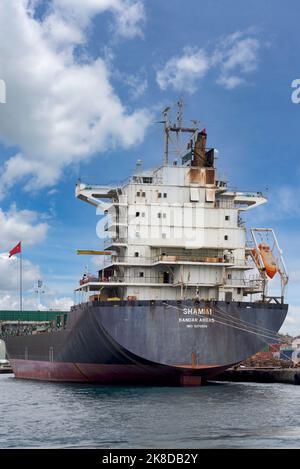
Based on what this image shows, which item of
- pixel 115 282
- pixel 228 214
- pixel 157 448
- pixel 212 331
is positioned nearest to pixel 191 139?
pixel 228 214

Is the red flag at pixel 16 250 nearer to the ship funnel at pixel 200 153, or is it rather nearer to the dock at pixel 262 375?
the dock at pixel 262 375

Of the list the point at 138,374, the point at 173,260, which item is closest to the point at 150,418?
the point at 138,374

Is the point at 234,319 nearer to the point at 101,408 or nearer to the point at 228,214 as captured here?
the point at 228,214

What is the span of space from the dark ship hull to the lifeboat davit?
368cm

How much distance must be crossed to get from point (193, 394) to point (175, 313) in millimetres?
5425

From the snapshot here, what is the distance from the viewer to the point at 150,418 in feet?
86.6

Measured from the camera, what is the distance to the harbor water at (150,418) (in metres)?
21.5

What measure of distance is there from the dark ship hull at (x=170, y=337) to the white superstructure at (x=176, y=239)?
2761 millimetres

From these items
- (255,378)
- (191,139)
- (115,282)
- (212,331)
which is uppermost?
(191,139)

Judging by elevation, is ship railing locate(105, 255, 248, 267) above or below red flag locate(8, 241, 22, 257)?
below

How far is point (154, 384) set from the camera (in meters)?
40.5

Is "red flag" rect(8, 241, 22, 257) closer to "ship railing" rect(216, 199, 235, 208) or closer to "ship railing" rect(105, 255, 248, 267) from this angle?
"ship railing" rect(105, 255, 248, 267)

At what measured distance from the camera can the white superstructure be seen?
143 feet

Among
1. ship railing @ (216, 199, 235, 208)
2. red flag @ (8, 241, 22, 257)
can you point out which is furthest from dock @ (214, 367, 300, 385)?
red flag @ (8, 241, 22, 257)
